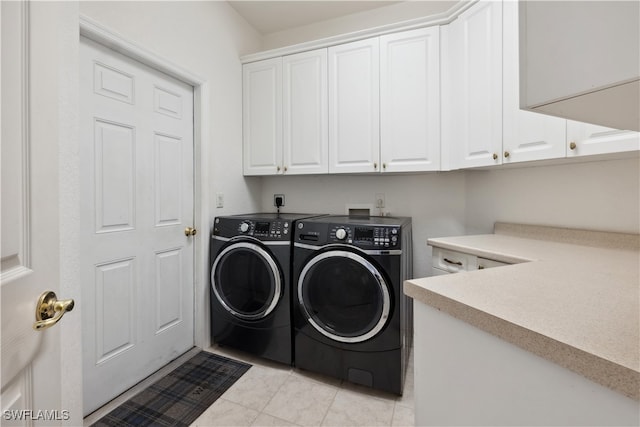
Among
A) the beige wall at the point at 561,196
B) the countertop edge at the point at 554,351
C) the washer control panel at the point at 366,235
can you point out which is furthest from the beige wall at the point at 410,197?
the countertop edge at the point at 554,351

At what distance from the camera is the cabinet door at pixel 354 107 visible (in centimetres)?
203

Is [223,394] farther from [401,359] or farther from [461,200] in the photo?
[461,200]

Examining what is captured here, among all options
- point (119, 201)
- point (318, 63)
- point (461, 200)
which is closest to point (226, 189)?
point (119, 201)

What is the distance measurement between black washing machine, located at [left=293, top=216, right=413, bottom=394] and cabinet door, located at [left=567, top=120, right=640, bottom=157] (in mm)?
873

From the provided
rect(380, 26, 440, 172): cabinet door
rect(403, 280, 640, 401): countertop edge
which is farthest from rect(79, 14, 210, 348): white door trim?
rect(403, 280, 640, 401): countertop edge

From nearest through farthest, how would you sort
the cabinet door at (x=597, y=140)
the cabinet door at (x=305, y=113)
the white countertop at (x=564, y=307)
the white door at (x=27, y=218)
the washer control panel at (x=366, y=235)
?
the white countertop at (x=564, y=307)
the white door at (x=27, y=218)
the cabinet door at (x=597, y=140)
the washer control panel at (x=366, y=235)
the cabinet door at (x=305, y=113)

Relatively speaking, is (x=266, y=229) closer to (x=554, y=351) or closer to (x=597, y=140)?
(x=554, y=351)

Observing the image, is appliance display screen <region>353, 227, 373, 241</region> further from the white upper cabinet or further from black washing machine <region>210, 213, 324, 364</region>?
the white upper cabinet

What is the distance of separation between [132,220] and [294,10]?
2091mm

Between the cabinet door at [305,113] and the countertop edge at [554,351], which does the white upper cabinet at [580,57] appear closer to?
the countertop edge at [554,351]

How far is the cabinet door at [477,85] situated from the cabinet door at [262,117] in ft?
Result: 4.28

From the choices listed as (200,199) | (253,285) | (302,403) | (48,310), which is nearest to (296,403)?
(302,403)

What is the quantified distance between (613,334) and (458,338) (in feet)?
0.83

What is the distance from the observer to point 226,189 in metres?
2.26
